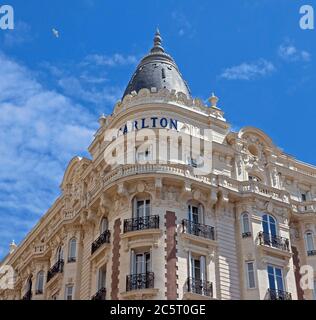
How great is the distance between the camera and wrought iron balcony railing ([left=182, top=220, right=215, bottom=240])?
143ft

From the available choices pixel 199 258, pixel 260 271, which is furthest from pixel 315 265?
pixel 199 258

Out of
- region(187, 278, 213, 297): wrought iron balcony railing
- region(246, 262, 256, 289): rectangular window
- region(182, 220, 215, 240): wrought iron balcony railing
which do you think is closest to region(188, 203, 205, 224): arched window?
region(182, 220, 215, 240): wrought iron balcony railing

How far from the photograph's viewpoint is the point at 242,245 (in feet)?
148

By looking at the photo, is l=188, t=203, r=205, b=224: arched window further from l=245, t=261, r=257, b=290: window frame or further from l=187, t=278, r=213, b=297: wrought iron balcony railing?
l=187, t=278, r=213, b=297: wrought iron balcony railing

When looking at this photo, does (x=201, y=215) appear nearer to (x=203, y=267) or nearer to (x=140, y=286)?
(x=203, y=267)

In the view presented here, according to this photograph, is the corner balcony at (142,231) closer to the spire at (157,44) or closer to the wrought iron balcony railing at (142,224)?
the wrought iron balcony railing at (142,224)

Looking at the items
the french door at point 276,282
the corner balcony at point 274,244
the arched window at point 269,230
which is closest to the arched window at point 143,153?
the arched window at point 269,230

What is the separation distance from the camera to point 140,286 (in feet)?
134

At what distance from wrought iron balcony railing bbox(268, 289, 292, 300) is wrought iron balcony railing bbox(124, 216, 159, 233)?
8.07 metres

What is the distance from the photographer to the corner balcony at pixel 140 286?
1583 inches

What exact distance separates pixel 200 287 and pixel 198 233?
3.58 meters

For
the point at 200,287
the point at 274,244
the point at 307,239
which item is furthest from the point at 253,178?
the point at 200,287
